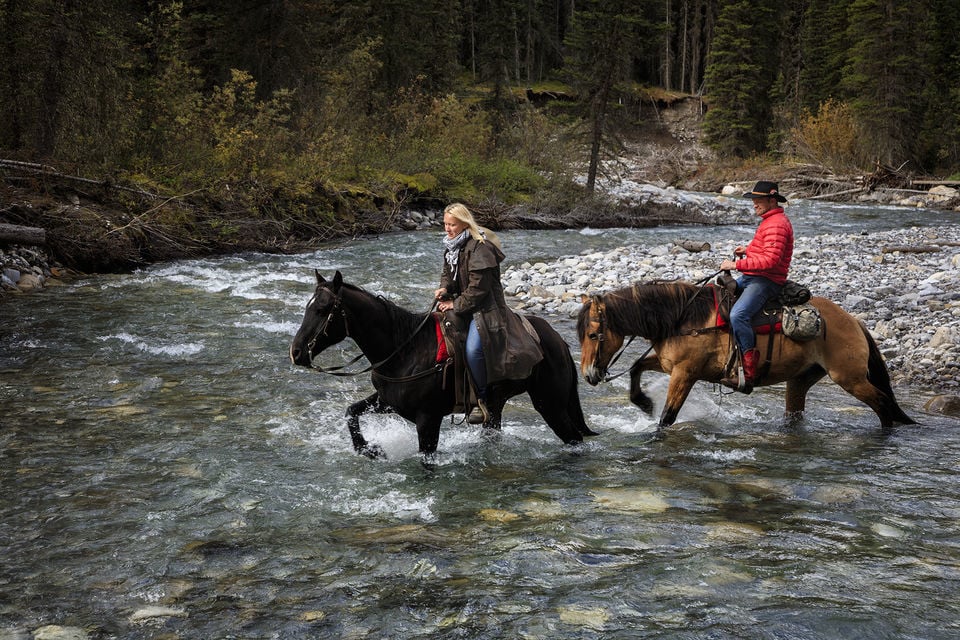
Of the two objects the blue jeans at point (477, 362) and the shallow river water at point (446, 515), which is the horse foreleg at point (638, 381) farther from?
the blue jeans at point (477, 362)

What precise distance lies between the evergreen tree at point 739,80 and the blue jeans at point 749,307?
47.1 meters

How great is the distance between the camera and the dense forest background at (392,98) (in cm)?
1524

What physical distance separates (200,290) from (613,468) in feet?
32.5

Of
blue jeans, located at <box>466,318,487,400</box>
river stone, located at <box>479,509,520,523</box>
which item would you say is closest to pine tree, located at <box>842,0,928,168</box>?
blue jeans, located at <box>466,318,487,400</box>

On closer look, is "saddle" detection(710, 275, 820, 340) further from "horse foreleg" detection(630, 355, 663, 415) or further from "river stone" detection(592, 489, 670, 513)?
"river stone" detection(592, 489, 670, 513)

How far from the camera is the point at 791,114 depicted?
49.4 m

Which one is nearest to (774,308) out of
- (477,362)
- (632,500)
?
(632,500)

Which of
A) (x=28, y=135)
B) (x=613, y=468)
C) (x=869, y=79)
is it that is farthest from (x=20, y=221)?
(x=869, y=79)

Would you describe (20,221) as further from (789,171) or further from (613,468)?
(789,171)

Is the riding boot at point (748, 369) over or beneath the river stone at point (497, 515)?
over

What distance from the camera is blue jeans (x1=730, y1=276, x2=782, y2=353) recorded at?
702 cm

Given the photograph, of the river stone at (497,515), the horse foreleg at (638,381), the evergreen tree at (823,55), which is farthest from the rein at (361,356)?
the evergreen tree at (823,55)

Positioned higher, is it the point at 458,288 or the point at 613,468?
the point at 458,288

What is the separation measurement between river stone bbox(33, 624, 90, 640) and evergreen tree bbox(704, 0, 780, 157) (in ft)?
172
